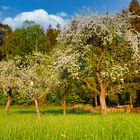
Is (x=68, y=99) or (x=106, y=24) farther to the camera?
(x=68, y=99)

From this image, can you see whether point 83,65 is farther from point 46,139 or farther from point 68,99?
point 68,99

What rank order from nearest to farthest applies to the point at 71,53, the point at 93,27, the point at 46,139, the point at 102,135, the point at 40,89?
the point at 46,139
the point at 102,135
the point at 93,27
the point at 71,53
the point at 40,89

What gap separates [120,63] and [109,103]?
139 feet

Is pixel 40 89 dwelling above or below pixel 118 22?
below

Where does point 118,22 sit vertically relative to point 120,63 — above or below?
above

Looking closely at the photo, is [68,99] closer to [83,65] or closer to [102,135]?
[83,65]

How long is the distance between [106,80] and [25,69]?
1487cm

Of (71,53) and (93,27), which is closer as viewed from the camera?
(93,27)

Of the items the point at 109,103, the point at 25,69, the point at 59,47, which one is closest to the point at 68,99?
the point at 109,103

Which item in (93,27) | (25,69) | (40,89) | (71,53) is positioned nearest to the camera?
(93,27)

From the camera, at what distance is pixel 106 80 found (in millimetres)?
40469

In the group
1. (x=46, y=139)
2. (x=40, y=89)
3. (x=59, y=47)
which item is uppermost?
(x=59, y=47)

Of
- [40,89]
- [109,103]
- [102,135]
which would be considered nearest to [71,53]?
[40,89]

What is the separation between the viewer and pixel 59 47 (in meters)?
43.0
